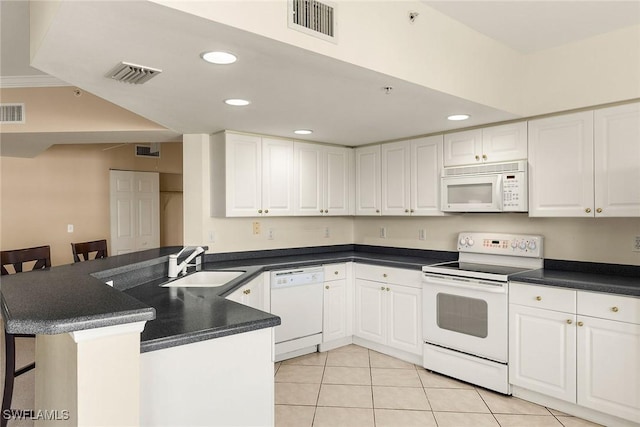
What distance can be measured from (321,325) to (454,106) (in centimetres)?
234

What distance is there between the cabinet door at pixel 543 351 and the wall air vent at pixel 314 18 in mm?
2351

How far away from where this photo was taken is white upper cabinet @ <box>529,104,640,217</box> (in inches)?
109

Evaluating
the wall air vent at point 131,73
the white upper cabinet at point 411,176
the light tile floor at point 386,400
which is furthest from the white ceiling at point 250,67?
the light tile floor at point 386,400

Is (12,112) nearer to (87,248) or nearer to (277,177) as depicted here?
(87,248)

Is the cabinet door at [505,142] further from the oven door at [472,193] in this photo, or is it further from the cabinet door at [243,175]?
the cabinet door at [243,175]

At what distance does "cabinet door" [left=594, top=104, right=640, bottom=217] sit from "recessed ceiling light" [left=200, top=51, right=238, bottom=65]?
2563 mm

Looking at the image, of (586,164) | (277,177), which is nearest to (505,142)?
(586,164)

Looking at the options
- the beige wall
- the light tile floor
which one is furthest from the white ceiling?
the light tile floor

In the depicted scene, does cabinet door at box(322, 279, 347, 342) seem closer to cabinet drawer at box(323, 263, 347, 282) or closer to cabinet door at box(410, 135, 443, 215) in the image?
cabinet drawer at box(323, 263, 347, 282)

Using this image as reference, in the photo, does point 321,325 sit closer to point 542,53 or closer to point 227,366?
point 227,366

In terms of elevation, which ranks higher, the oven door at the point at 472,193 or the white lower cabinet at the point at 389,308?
the oven door at the point at 472,193

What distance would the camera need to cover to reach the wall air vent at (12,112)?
391cm

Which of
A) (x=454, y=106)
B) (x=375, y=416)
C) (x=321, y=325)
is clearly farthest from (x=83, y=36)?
(x=321, y=325)

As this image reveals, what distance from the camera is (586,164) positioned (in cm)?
295
